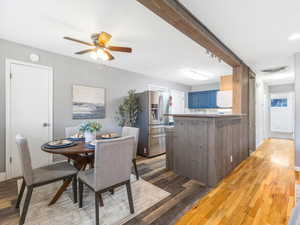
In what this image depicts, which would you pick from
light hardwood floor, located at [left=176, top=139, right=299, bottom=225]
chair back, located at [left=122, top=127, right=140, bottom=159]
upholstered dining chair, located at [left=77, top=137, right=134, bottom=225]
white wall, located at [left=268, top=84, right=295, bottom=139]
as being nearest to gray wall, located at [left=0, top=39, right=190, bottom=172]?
chair back, located at [left=122, top=127, right=140, bottom=159]

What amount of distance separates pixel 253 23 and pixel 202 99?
4.57 m

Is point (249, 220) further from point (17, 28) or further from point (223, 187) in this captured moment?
point (17, 28)

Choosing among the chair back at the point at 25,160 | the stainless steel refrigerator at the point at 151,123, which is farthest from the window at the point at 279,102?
the chair back at the point at 25,160

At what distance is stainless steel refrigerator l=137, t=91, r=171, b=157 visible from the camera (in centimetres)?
412

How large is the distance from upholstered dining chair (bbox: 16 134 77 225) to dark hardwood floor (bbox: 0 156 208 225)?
23 centimetres

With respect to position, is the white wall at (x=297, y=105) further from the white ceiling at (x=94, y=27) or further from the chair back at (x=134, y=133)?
the chair back at (x=134, y=133)

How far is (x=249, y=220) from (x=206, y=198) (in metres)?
0.55

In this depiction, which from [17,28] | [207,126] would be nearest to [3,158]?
[17,28]

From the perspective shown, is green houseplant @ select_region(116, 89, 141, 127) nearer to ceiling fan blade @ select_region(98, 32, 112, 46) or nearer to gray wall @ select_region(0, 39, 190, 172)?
gray wall @ select_region(0, 39, 190, 172)

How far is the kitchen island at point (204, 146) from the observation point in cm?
250

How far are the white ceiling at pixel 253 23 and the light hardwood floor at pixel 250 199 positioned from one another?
97.8 inches

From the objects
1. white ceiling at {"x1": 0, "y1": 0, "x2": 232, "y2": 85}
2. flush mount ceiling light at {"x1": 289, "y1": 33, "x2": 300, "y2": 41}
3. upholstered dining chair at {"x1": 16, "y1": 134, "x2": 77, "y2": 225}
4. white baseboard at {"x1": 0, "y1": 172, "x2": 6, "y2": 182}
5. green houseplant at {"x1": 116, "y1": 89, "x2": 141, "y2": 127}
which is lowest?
white baseboard at {"x1": 0, "y1": 172, "x2": 6, "y2": 182}

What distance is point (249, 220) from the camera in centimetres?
170

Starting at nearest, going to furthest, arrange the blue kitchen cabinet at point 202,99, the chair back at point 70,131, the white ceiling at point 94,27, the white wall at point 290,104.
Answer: the white ceiling at point 94,27
the chair back at point 70,131
the blue kitchen cabinet at point 202,99
the white wall at point 290,104
